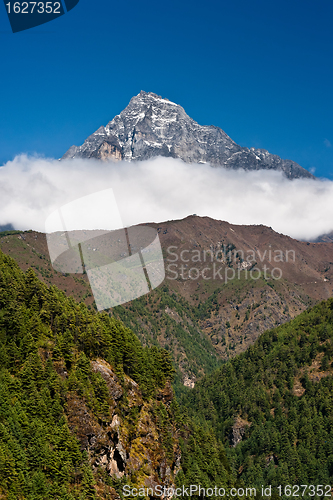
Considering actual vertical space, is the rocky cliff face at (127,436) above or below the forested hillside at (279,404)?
above

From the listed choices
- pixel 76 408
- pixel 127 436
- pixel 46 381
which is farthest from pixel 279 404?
pixel 46 381

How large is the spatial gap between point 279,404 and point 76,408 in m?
111

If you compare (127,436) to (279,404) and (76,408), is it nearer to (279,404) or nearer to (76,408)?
(76,408)

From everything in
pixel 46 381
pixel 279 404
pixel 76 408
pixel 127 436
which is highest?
pixel 46 381

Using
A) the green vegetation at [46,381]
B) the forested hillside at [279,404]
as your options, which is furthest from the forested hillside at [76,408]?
the forested hillside at [279,404]

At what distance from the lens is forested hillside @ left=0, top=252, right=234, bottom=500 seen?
109 ft

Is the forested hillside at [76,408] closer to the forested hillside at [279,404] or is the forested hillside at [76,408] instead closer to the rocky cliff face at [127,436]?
the rocky cliff face at [127,436]

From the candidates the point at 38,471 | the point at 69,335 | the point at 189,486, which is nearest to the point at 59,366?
the point at 69,335

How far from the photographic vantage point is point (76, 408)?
3831cm

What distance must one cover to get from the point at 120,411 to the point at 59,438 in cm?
1032

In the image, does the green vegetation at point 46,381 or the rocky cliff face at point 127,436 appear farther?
the rocky cliff face at point 127,436

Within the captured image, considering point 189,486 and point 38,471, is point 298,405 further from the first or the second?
point 38,471

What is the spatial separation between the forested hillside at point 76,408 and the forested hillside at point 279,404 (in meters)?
64.0

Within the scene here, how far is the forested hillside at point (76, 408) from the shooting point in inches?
1312
